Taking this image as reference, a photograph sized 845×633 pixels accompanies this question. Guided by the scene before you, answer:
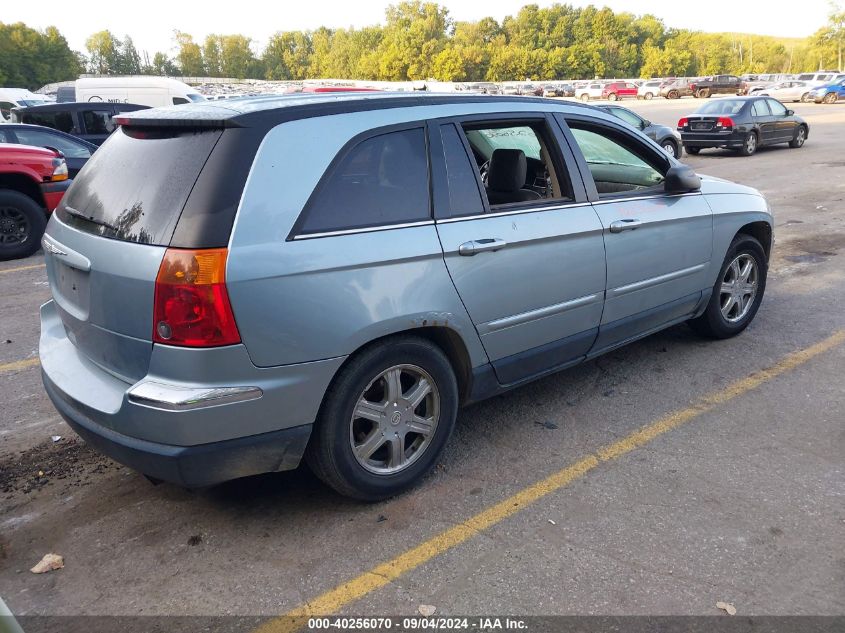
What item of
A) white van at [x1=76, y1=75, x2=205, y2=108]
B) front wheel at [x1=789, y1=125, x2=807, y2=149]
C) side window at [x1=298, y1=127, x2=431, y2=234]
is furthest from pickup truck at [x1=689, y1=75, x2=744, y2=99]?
side window at [x1=298, y1=127, x2=431, y2=234]

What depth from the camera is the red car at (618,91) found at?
60.3m

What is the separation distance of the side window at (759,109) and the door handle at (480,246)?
1822cm

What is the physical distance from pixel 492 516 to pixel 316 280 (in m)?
1.30

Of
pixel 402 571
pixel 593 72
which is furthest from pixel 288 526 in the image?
pixel 593 72

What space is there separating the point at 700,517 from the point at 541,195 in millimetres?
1839

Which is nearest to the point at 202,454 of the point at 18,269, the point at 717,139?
the point at 18,269

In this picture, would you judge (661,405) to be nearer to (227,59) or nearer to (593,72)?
(593,72)

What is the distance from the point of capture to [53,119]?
1389 centimetres

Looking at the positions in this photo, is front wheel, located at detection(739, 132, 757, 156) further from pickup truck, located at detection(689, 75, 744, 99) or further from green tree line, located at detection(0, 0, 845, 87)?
green tree line, located at detection(0, 0, 845, 87)

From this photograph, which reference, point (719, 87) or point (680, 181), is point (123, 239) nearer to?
point (680, 181)

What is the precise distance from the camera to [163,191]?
283 centimetres

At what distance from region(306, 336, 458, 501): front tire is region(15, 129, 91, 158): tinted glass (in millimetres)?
9575

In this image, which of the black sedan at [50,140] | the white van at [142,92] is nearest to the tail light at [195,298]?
the black sedan at [50,140]

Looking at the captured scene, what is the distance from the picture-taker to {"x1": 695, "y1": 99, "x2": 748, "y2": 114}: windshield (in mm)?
18703
